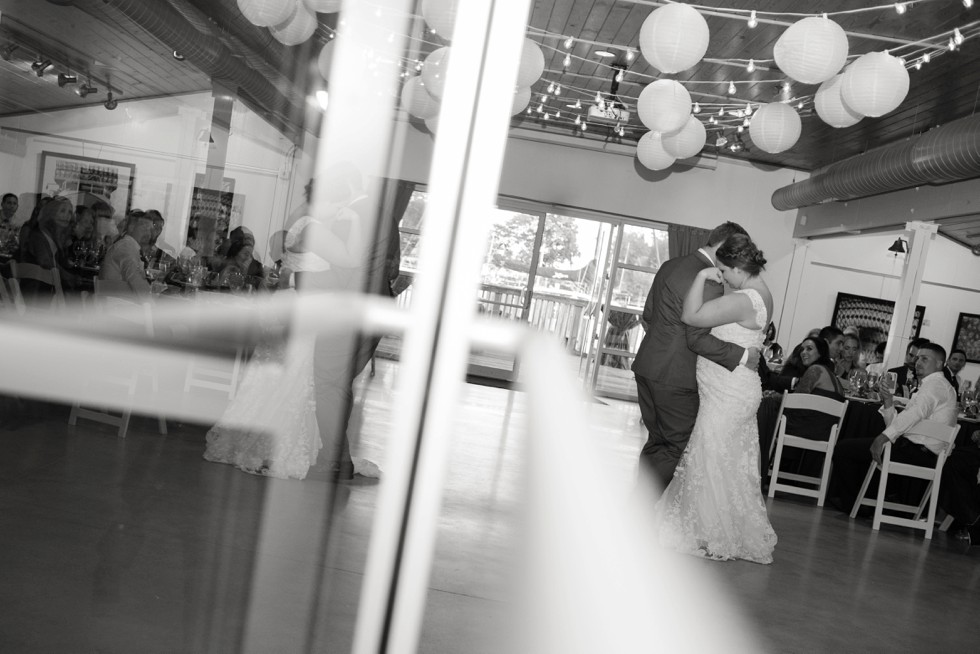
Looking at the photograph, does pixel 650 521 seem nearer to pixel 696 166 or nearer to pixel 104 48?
pixel 104 48

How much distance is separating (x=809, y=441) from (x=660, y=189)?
4.29 m

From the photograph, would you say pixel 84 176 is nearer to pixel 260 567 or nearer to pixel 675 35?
pixel 260 567

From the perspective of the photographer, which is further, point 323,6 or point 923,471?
point 923,471

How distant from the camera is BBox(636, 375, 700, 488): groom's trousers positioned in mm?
2943

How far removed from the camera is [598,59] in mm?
5805

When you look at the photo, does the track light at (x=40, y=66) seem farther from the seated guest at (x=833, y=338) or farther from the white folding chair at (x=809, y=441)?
the seated guest at (x=833, y=338)

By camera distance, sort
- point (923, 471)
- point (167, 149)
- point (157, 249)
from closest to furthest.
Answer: point (167, 149)
point (157, 249)
point (923, 471)

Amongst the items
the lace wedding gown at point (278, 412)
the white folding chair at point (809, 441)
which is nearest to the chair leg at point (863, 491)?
the white folding chair at point (809, 441)

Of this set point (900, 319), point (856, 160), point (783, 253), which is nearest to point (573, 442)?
point (856, 160)

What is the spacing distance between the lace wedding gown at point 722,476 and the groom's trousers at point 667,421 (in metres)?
0.04

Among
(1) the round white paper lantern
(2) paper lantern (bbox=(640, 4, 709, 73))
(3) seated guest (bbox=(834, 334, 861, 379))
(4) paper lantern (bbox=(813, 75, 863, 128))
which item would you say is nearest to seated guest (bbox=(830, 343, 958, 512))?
(4) paper lantern (bbox=(813, 75, 863, 128))

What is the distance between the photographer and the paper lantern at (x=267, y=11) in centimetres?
75

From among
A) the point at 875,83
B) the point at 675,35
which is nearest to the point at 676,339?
the point at 675,35

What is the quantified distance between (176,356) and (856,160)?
6330mm
